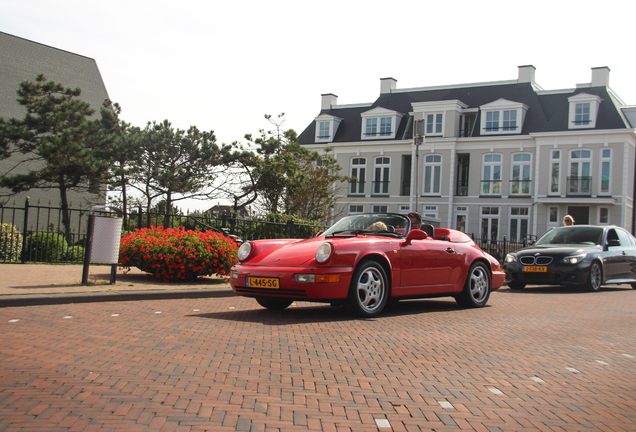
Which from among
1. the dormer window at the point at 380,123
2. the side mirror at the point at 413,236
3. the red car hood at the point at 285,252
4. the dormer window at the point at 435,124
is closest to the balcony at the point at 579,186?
the dormer window at the point at 435,124

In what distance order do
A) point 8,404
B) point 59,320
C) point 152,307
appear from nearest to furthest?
point 8,404 < point 59,320 < point 152,307

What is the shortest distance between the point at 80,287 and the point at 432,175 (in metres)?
36.3

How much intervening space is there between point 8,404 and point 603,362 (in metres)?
4.81

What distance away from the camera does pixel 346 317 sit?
24.9 ft

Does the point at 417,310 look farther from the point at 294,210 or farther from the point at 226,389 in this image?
the point at 294,210

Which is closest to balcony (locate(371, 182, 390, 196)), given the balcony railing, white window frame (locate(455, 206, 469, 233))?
white window frame (locate(455, 206, 469, 233))

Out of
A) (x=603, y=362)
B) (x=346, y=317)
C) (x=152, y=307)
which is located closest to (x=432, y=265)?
(x=346, y=317)

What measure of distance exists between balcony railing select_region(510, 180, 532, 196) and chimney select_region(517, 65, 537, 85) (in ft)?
24.8

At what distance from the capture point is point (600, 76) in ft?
131

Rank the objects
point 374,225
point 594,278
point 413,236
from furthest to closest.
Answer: point 594,278, point 374,225, point 413,236

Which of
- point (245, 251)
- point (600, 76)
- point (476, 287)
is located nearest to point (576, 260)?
point (476, 287)

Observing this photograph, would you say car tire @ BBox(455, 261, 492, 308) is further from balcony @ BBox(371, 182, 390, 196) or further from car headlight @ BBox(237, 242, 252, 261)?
balcony @ BBox(371, 182, 390, 196)

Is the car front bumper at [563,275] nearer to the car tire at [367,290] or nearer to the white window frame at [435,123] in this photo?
the car tire at [367,290]

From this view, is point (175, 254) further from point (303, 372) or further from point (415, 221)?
point (303, 372)
